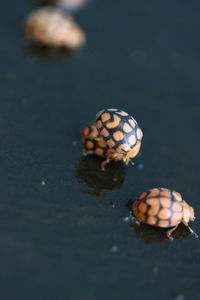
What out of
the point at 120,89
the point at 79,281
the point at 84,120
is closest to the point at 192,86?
the point at 120,89

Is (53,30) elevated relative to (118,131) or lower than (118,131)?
elevated

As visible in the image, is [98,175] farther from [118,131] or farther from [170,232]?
[170,232]

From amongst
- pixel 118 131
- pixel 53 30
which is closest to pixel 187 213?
pixel 118 131

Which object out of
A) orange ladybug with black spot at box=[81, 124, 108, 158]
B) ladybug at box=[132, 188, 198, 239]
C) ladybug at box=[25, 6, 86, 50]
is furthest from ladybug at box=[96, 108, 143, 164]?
ladybug at box=[25, 6, 86, 50]

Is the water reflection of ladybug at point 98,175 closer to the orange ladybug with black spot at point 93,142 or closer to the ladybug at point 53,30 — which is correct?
the orange ladybug with black spot at point 93,142

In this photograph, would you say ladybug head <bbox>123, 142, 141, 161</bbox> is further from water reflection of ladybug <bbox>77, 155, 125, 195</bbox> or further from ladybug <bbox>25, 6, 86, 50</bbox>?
ladybug <bbox>25, 6, 86, 50</bbox>

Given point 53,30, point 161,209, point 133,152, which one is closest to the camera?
point 161,209
